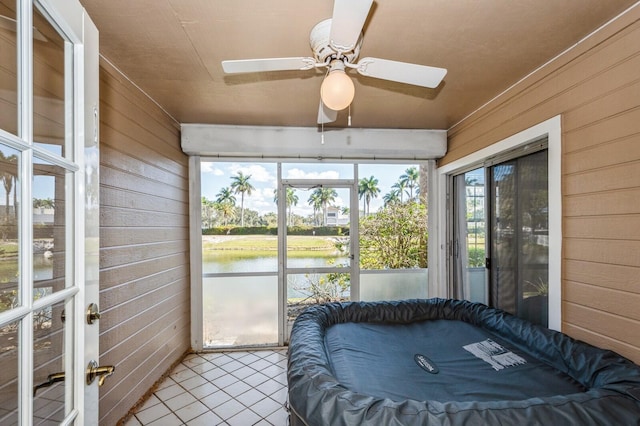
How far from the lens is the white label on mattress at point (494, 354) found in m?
1.74

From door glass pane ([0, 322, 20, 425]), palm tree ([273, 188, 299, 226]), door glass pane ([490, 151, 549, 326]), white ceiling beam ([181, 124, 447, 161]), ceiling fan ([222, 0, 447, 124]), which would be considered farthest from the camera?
palm tree ([273, 188, 299, 226])

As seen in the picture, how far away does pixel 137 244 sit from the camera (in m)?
2.35

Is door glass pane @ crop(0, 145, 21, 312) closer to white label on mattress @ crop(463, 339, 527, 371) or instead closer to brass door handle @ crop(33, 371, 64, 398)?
brass door handle @ crop(33, 371, 64, 398)

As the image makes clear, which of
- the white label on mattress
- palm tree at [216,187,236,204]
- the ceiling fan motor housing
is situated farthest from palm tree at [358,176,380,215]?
the ceiling fan motor housing

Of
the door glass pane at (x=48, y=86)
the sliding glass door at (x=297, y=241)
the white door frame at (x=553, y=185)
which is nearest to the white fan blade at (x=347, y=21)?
the door glass pane at (x=48, y=86)

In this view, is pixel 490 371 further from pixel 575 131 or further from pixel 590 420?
pixel 575 131

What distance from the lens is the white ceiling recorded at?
4.85 feet

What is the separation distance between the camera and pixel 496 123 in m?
2.56

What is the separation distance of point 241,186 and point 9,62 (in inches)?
109

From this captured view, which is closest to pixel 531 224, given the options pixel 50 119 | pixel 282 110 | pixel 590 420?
pixel 590 420

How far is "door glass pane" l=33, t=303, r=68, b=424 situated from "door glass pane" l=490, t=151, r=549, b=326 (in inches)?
103

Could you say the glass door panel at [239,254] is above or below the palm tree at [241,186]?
below

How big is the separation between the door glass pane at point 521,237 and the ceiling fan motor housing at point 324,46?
160cm

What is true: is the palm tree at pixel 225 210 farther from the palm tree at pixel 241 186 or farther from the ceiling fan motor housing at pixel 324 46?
the ceiling fan motor housing at pixel 324 46
